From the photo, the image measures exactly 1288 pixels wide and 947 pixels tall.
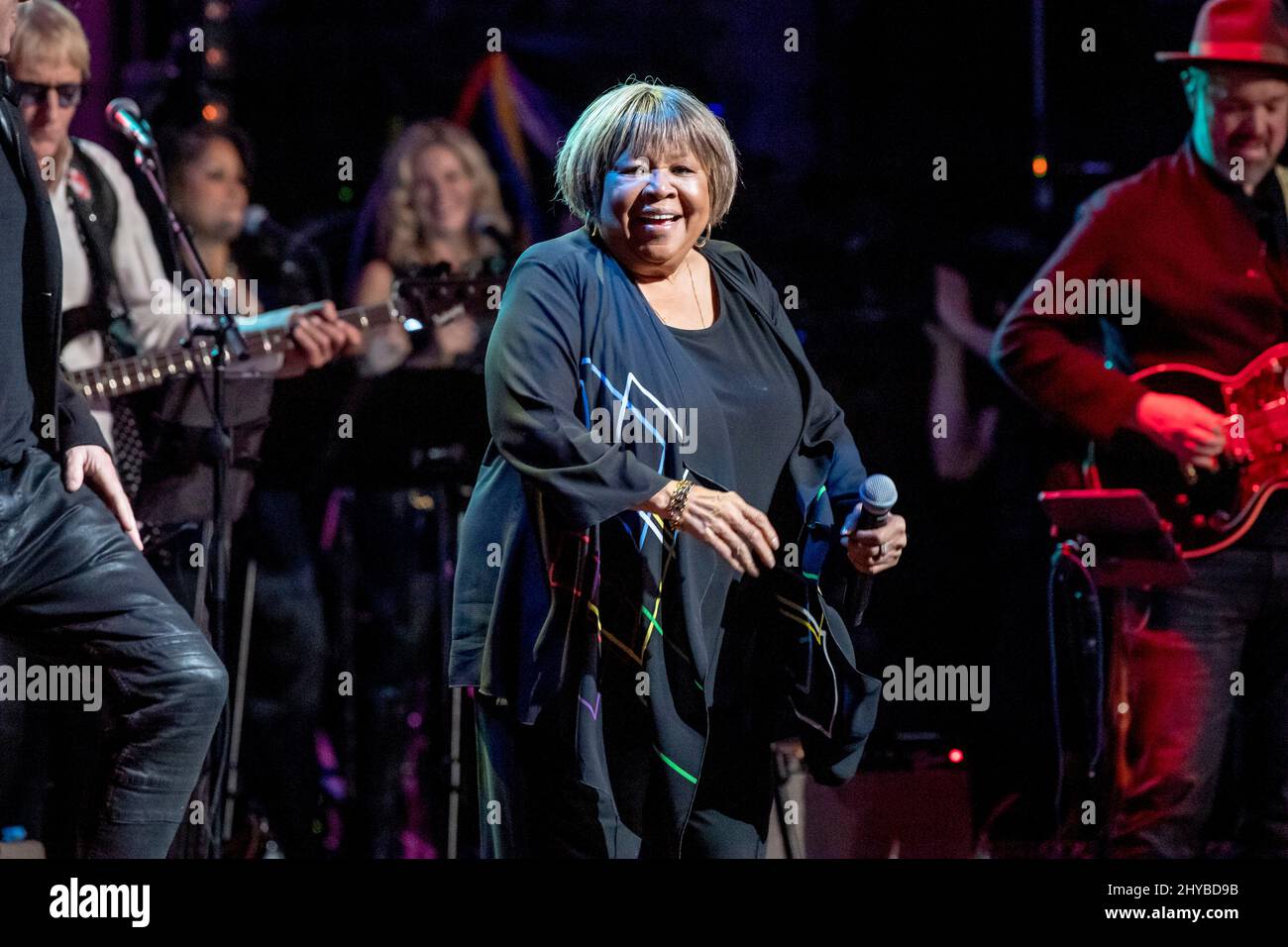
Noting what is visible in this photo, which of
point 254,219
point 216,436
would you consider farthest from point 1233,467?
point 254,219

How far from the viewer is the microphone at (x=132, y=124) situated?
4281 mm

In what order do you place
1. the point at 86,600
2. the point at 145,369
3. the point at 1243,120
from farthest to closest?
1. the point at 145,369
2. the point at 1243,120
3. the point at 86,600

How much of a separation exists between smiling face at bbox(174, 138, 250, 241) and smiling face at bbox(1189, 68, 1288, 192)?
2891 mm

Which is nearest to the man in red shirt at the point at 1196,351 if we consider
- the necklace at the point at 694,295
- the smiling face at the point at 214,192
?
the necklace at the point at 694,295

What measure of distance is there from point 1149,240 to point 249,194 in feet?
8.88

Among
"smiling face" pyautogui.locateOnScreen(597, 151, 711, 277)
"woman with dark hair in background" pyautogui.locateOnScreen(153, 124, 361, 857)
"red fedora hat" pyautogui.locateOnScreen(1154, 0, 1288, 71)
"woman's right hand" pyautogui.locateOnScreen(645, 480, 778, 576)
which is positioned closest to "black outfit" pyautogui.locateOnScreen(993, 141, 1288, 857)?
"red fedora hat" pyautogui.locateOnScreen(1154, 0, 1288, 71)

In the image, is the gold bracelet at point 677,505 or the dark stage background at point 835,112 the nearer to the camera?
the gold bracelet at point 677,505

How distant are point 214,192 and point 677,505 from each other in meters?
2.43

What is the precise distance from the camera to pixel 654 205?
3201mm

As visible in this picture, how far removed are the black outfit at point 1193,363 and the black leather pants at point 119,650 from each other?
252 centimetres

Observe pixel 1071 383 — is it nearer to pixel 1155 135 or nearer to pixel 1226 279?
pixel 1226 279

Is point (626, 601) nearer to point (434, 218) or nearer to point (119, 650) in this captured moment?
point (119, 650)

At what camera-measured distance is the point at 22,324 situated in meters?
3.18

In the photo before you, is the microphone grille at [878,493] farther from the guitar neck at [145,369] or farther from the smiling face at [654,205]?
the guitar neck at [145,369]
